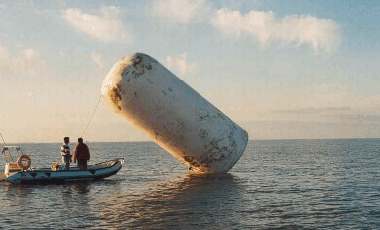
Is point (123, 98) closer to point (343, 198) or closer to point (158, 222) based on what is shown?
point (158, 222)

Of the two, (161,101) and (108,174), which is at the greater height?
(161,101)

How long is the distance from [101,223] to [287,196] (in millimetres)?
10719

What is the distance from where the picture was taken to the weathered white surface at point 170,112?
85.8 ft

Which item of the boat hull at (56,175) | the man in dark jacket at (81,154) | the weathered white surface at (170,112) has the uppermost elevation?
the weathered white surface at (170,112)

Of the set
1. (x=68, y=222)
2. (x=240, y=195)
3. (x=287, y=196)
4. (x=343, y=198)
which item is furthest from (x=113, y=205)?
(x=343, y=198)

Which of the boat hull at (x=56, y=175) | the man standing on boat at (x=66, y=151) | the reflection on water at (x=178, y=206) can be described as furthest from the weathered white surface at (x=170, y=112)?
the boat hull at (x=56, y=175)

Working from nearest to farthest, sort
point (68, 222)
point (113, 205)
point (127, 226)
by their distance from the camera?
point (127, 226) < point (68, 222) < point (113, 205)

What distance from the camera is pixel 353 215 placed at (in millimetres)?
19297

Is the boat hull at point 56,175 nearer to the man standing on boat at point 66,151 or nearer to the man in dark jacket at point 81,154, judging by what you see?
the man in dark jacket at point 81,154

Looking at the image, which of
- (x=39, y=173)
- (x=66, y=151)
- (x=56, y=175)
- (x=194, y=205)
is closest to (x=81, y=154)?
(x=66, y=151)

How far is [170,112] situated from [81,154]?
708cm

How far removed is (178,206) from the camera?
2116cm

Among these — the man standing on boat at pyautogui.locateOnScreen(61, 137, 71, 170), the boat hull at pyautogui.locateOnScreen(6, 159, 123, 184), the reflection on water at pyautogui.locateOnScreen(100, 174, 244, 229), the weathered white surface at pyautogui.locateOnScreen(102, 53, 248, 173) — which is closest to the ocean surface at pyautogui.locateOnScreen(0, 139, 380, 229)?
the reflection on water at pyautogui.locateOnScreen(100, 174, 244, 229)

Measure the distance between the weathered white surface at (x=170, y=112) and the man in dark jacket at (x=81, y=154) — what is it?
3.96m
